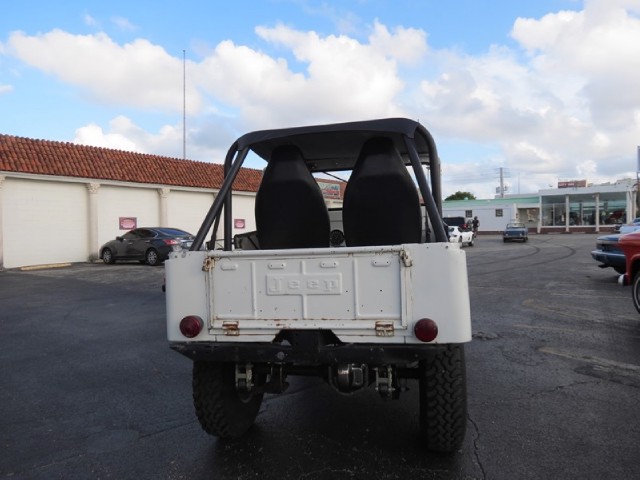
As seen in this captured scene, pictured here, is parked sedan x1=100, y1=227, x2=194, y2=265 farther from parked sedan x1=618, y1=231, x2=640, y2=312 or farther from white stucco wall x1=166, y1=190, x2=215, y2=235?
parked sedan x1=618, y1=231, x2=640, y2=312

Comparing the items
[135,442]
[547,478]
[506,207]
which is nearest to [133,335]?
[135,442]

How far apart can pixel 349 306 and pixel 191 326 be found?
1032 millimetres

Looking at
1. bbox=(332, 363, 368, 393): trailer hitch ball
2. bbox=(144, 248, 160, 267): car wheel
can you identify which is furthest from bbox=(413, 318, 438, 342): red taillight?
bbox=(144, 248, 160, 267): car wheel

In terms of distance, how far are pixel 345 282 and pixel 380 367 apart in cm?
59

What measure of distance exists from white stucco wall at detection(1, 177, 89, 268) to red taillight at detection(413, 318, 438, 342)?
19.5 m

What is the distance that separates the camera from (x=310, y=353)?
300cm

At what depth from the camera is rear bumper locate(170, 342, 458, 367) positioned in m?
2.87

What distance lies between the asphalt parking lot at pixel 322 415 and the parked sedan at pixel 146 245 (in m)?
10.4

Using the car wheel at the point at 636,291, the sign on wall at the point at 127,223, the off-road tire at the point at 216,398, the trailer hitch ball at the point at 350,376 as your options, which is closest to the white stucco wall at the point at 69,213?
the sign on wall at the point at 127,223

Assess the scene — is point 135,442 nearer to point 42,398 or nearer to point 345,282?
point 42,398

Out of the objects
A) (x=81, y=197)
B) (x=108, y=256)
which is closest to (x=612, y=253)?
(x=108, y=256)

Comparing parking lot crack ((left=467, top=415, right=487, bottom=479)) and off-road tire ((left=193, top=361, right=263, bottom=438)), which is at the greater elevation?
off-road tire ((left=193, top=361, right=263, bottom=438))

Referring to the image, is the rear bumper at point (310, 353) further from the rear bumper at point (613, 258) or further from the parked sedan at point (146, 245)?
the parked sedan at point (146, 245)

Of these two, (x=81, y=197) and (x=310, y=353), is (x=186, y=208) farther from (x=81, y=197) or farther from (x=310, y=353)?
(x=310, y=353)
